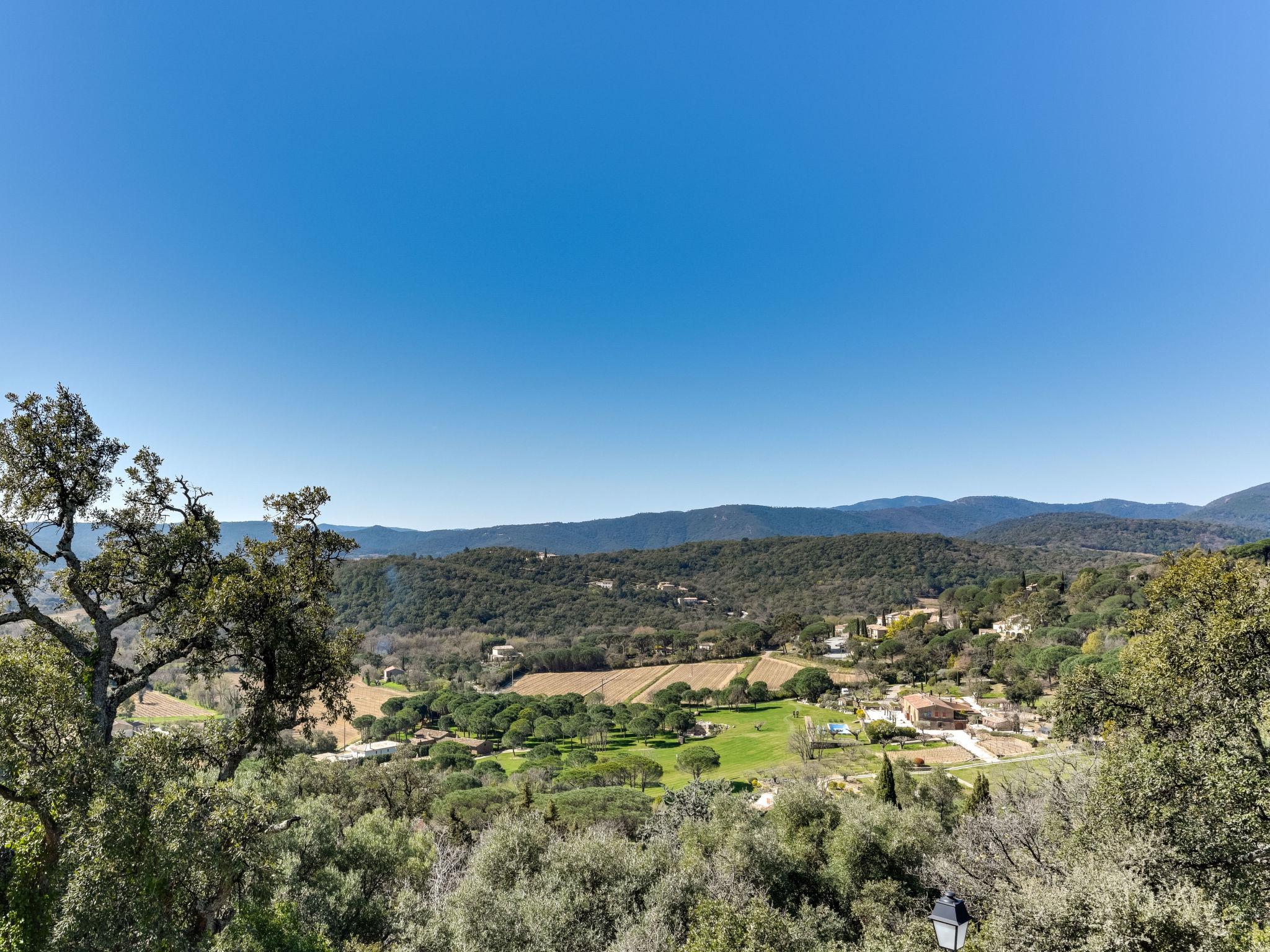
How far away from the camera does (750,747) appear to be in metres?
46.9

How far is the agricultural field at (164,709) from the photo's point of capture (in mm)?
58284

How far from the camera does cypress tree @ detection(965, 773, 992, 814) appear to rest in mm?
19312

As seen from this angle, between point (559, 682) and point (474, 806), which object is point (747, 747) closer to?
point (474, 806)

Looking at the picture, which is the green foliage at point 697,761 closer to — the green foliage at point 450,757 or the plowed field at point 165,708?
the green foliage at point 450,757

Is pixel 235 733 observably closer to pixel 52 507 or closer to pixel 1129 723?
pixel 52 507

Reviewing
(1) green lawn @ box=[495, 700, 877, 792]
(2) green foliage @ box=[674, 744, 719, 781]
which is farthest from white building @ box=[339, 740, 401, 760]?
(2) green foliage @ box=[674, 744, 719, 781]

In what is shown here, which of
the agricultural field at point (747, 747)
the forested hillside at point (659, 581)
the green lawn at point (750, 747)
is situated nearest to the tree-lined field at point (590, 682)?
the green lawn at point (750, 747)

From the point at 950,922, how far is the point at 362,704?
77.2m

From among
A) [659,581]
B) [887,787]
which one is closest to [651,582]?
[659,581]

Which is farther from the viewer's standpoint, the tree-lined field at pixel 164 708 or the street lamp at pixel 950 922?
the tree-lined field at pixel 164 708

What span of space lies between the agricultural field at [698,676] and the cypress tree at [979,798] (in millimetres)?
48579

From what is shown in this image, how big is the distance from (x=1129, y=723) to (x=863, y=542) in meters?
153

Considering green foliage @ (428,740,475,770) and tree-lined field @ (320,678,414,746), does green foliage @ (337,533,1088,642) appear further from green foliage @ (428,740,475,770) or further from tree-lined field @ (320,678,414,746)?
green foliage @ (428,740,475,770)

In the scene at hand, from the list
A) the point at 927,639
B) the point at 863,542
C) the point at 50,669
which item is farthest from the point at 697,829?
the point at 863,542
